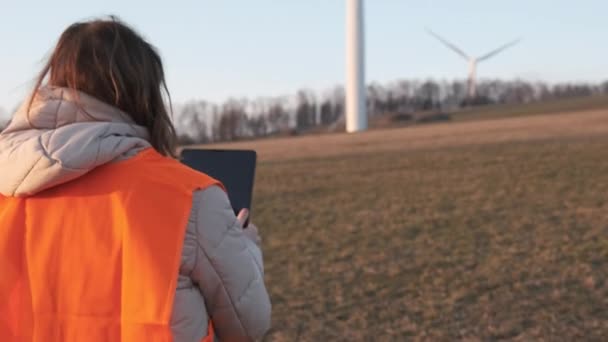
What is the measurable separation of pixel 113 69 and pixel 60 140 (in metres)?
0.21

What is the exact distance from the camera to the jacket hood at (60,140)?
5.32 feet

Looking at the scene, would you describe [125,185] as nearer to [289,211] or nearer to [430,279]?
[430,279]

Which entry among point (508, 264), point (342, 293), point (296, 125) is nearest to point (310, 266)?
point (342, 293)

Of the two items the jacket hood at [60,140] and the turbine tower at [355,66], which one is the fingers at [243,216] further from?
the turbine tower at [355,66]

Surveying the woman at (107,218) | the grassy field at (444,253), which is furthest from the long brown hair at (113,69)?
the grassy field at (444,253)

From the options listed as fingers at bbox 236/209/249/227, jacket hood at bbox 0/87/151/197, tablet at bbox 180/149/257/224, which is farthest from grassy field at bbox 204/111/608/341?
jacket hood at bbox 0/87/151/197

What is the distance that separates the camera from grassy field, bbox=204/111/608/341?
550 centimetres

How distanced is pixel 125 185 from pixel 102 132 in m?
0.14

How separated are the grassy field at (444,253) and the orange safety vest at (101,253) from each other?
387 cm

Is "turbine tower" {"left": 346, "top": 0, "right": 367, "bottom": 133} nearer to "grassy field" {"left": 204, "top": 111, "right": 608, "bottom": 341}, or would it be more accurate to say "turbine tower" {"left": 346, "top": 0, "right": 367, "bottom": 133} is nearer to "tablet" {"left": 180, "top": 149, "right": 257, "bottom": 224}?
"grassy field" {"left": 204, "top": 111, "right": 608, "bottom": 341}

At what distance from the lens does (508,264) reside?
23.1 feet

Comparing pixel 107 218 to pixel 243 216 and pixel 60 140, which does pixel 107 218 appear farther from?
pixel 243 216

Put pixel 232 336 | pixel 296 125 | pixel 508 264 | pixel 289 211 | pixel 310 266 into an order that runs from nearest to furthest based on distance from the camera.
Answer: pixel 232 336 → pixel 508 264 → pixel 310 266 → pixel 289 211 → pixel 296 125

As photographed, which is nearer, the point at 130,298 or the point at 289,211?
the point at 130,298
